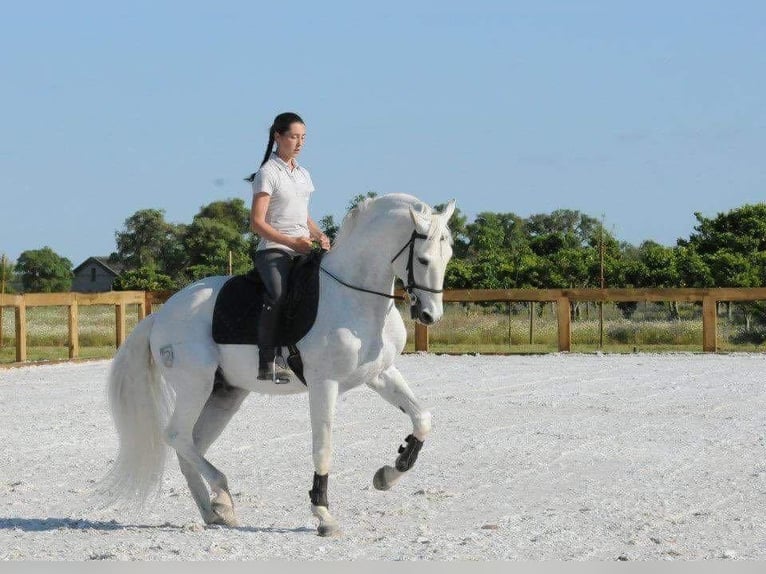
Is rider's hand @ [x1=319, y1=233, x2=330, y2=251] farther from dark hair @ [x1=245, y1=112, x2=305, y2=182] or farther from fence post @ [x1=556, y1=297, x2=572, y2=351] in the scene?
fence post @ [x1=556, y1=297, x2=572, y2=351]

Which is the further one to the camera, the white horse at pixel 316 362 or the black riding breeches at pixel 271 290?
the black riding breeches at pixel 271 290

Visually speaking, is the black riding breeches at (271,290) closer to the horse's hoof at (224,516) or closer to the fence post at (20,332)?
A: the horse's hoof at (224,516)

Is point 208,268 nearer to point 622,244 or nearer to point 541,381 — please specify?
point 622,244

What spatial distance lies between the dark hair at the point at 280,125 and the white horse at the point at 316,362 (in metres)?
0.54

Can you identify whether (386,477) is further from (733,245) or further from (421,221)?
(733,245)

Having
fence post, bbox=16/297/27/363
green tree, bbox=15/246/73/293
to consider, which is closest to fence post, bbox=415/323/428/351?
fence post, bbox=16/297/27/363

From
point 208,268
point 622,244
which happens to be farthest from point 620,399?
point 622,244

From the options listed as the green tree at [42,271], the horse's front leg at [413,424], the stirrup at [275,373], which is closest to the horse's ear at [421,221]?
the horse's front leg at [413,424]

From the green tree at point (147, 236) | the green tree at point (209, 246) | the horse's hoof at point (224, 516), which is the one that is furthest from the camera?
the green tree at point (147, 236)

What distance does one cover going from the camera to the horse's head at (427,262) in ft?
17.8

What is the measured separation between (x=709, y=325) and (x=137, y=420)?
566 inches

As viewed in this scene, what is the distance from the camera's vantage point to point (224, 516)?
5750mm

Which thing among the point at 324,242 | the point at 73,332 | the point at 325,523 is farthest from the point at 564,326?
the point at 325,523

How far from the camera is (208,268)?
4594 centimetres
